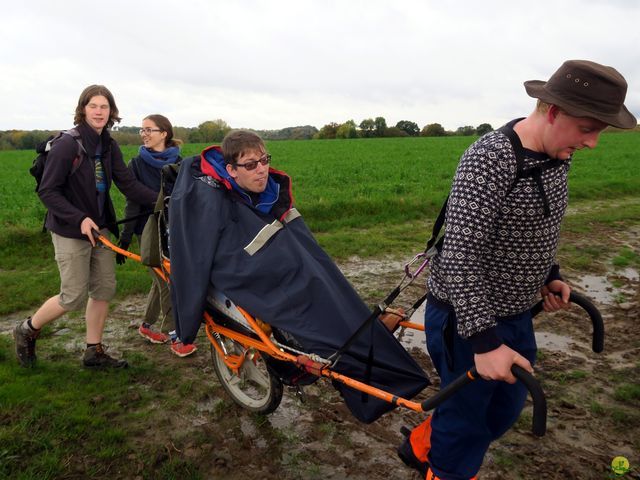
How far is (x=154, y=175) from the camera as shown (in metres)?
5.19

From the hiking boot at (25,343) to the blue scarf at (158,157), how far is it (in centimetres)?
178

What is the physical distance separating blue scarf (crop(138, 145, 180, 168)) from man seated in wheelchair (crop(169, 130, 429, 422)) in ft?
6.05

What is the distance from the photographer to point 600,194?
14180mm

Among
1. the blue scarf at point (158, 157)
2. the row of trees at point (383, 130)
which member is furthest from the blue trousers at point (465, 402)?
the row of trees at point (383, 130)

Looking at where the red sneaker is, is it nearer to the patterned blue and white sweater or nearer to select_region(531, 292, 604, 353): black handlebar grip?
select_region(531, 292, 604, 353): black handlebar grip

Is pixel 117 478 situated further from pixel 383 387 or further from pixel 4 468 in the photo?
pixel 383 387

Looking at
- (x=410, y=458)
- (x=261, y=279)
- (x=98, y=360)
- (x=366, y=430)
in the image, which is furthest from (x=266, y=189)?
(x=98, y=360)

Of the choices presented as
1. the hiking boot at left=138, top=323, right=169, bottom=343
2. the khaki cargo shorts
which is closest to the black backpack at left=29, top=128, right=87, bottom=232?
the khaki cargo shorts

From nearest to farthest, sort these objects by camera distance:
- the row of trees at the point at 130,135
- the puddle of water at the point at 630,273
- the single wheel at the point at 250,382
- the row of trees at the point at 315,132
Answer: the single wheel at the point at 250,382 → the puddle of water at the point at 630,273 → the row of trees at the point at 130,135 → the row of trees at the point at 315,132

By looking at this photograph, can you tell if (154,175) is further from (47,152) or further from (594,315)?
(594,315)

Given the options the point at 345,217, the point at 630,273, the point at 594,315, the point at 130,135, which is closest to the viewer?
the point at 594,315

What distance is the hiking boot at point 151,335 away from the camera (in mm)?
5172

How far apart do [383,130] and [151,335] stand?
6760cm

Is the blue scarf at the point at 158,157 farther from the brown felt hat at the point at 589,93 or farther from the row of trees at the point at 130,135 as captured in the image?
the row of trees at the point at 130,135
